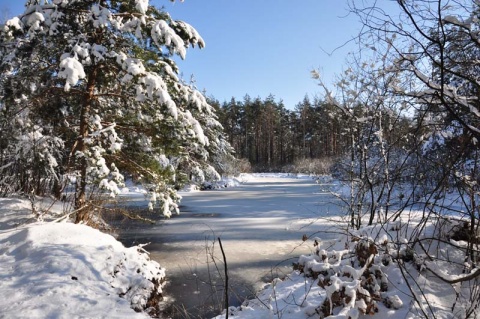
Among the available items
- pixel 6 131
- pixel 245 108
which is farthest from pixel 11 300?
pixel 245 108

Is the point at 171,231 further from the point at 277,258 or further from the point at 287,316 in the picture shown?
the point at 287,316

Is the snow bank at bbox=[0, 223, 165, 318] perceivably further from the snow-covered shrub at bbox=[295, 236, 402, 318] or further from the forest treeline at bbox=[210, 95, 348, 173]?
the forest treeline at bbox=[210, 95, 348, 173]

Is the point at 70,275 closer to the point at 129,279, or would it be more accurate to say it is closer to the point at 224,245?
the point at 129,279

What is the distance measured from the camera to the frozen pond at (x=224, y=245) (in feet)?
16.3

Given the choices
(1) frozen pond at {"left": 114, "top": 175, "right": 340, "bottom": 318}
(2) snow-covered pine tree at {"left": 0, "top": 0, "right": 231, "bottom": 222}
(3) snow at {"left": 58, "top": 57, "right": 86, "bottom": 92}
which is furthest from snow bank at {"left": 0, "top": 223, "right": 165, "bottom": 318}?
(3) snow at {"left": 58, "top": 57, "right": 86, "bottom": 92}

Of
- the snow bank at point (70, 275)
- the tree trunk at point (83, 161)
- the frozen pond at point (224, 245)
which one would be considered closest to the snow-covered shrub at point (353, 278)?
the frozen pond at point (224, 245)

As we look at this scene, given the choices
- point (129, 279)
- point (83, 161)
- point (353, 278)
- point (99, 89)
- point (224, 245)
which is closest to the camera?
point (353, 278)

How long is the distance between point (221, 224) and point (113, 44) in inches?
231

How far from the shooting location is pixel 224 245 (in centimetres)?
751

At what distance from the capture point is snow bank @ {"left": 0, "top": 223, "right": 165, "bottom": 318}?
340 cm

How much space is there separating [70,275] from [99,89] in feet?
14.7

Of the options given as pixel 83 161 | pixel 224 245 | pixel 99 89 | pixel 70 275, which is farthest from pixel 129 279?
pixel 99 89

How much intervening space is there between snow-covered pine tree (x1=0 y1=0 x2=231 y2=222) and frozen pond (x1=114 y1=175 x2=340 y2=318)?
4.26 ft

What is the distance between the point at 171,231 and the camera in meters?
9.23
